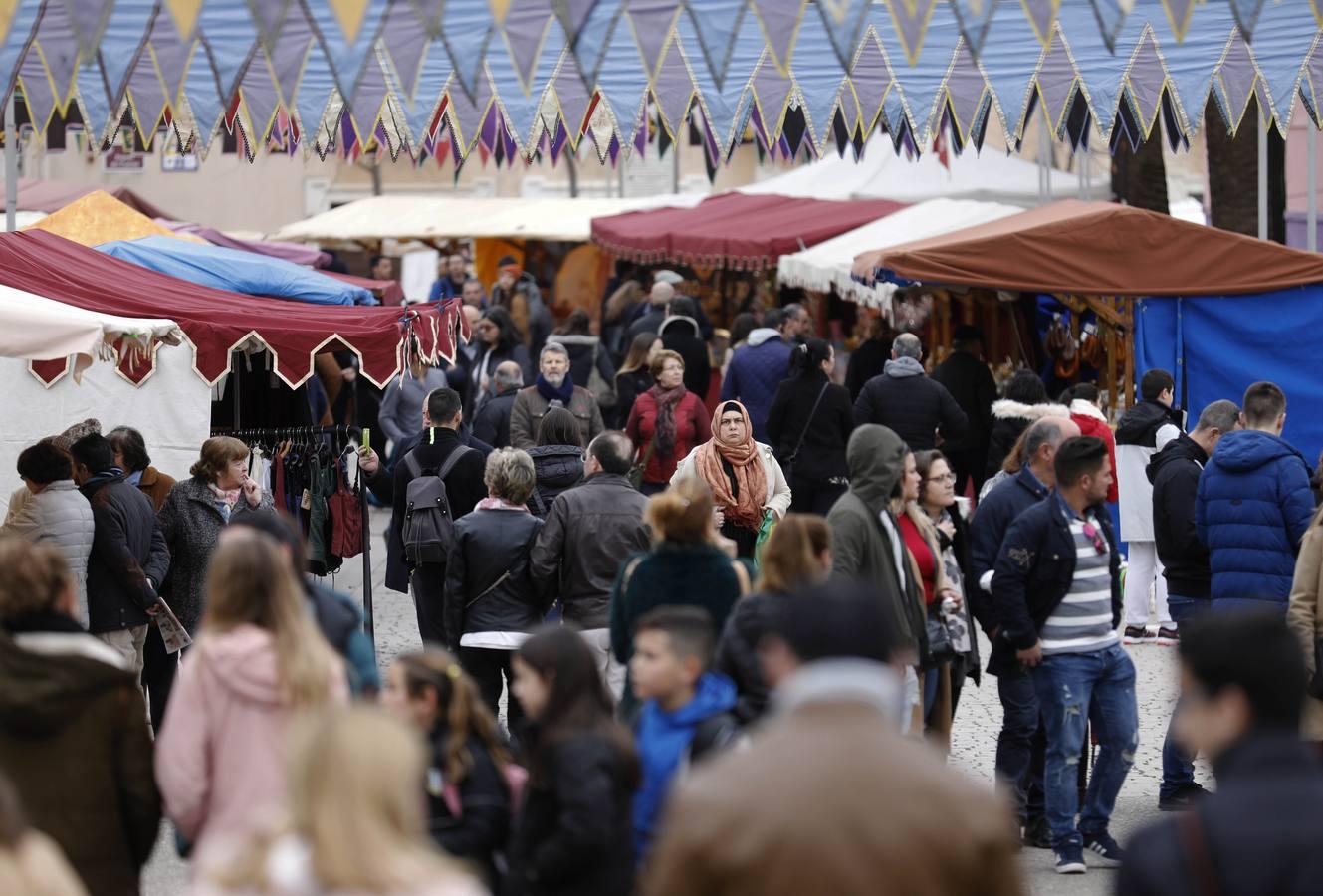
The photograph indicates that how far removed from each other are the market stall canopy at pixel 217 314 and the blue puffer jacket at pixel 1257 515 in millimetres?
4559

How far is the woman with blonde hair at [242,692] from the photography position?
483 cm

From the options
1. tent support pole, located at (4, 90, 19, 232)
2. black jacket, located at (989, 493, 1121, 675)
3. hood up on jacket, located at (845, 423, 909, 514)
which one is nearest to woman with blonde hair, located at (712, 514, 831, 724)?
hood up on jacket, located at (845, 423, 909, 514)

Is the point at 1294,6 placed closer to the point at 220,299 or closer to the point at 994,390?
the point at 994,390

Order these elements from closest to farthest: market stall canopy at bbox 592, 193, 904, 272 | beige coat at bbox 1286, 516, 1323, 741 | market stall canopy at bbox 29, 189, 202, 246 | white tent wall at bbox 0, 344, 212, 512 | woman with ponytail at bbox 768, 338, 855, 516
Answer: beige coat at bbox 1286, 516, 1323, 741, white tent wall at bbox 0, 344, 212, 512, woman with ponytail at bbox 768, 338, 855, 516, market stall canopy at bbox 29, 189, 202, 246, market stall canopy at bbox 592, 193, 904, 272

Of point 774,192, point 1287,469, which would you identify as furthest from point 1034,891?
point 774,192

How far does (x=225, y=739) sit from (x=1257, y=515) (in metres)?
4.62

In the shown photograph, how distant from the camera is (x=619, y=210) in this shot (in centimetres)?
2983

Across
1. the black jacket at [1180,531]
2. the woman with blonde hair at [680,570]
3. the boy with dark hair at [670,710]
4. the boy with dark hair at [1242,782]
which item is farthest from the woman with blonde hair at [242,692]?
the black jacket at [1180,531]

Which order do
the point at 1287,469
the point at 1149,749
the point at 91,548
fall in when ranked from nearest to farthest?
1. the point at 1287,469
2. the point at 91,548
3. the point at 1149,749

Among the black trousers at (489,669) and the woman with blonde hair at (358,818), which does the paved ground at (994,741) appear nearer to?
the black trousers at (489,669)

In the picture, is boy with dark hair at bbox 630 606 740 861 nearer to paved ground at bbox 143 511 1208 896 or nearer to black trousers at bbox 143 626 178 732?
paved ground at bbox 143 511 1208 896

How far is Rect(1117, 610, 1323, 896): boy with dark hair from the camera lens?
3.40 meters

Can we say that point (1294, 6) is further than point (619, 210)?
No

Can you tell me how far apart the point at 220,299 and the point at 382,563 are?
4968 mm
